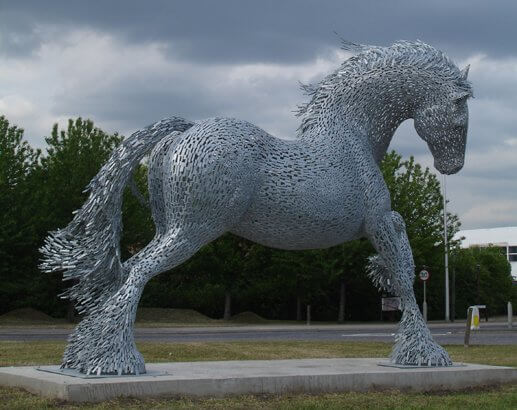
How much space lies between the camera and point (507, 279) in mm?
46469

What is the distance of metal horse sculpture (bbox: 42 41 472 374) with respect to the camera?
7680mm

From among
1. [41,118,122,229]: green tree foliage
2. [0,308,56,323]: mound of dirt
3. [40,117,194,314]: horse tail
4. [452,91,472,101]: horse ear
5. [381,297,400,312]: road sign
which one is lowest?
[0,308,56,323]: mound of dirt

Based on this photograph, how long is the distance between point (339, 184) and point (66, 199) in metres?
22.1

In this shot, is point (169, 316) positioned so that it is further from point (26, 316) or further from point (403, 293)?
point (403, 293)

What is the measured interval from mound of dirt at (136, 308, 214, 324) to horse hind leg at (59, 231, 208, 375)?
2364 centimetres

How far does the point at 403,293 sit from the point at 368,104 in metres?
2.09

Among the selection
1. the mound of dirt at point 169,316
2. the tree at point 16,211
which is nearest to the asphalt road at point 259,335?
the tree at point 16,211

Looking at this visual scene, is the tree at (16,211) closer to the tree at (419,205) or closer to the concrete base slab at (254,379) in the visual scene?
the tree at (419,205)

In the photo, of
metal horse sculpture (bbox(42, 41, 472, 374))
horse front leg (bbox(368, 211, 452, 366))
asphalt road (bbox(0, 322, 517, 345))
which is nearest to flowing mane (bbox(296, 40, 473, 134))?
metal horse sculpture (bbox(42, 41, 472, 374))

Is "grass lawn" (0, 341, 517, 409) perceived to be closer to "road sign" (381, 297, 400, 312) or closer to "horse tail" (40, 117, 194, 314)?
"horse tail" (40, 117, 194, 314)

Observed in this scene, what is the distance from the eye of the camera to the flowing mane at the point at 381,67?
8.86m

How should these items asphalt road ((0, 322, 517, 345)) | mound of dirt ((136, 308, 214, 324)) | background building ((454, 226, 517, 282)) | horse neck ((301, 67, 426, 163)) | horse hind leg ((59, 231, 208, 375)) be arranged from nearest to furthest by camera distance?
horse hind leg ((59, 231, 208, 375)) < horse neck ((301, 67, 426, 163)) < asphalt road ((0, 322, 517, 345)) < mound of dirt ((136, 308, 214, 324)) < background building ((454, 226, 517, 282))

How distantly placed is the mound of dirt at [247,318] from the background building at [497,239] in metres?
37.1

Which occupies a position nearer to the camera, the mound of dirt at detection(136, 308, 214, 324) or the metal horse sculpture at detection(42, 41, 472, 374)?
the metal horse sculpture at detection(42, 41, 472, 374)
